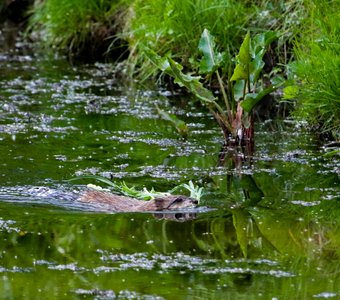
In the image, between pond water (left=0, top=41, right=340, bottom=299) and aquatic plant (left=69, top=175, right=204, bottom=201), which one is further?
aquatic plant (left=69, top=175, right=204, bottom=201)

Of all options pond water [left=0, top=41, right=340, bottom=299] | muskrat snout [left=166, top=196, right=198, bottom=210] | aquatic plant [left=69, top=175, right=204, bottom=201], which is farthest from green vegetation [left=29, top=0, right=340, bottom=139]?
muskrat snout [left=166, top=196, right=198, bottom=210]

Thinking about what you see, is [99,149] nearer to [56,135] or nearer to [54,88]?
[56,135]

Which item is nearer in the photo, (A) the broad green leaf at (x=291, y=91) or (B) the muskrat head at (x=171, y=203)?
(B) the muskrat head at (x=171, y=203)

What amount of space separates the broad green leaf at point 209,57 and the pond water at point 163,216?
49cm

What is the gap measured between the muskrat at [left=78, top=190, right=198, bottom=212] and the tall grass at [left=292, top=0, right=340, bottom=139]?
63.8 inches

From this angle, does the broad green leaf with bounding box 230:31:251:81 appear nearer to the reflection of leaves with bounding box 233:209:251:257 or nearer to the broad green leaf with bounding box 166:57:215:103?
the broad green leaf with bounding box 166:57:215:103

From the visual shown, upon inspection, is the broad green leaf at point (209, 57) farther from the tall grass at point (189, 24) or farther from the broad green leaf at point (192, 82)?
the tall grass at point (189, 24)

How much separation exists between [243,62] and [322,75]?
554 millimetres

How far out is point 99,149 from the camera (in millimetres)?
5570

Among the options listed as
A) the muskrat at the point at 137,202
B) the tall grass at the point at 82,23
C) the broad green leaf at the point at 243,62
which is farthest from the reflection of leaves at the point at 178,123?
the tall grass at the point at 82,23

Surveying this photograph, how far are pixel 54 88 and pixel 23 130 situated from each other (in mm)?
1931

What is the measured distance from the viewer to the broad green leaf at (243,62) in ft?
17.0

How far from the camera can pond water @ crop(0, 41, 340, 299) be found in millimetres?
3205

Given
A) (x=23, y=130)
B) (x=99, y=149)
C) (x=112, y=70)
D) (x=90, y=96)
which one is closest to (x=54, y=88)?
(x=90, y=96)
